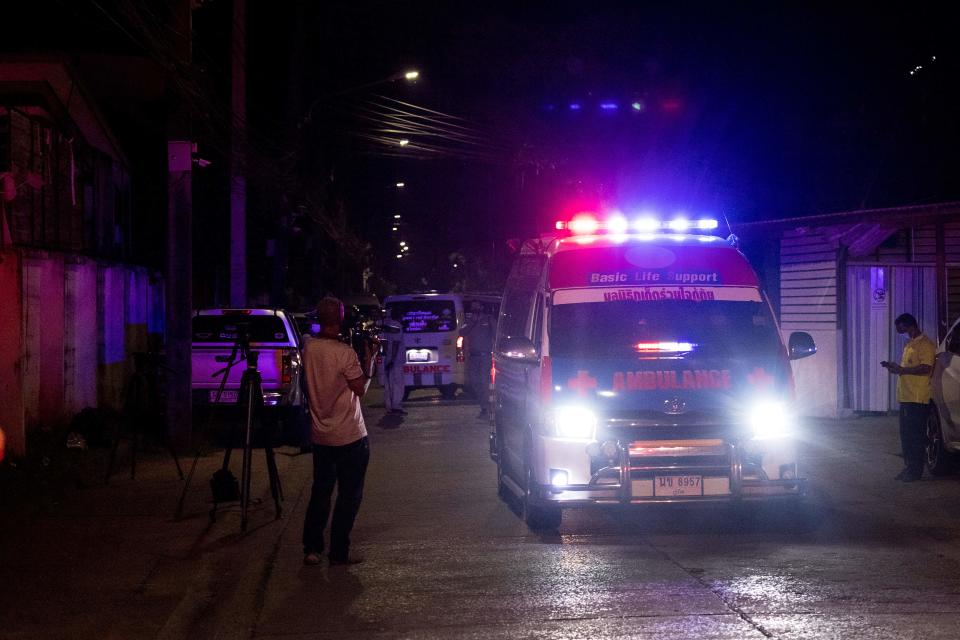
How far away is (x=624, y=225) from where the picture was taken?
10164 mm

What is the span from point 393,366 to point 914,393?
10772 mm

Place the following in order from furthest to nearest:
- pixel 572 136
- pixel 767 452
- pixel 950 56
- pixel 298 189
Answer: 1. pixel 572 136
2. pixel 298 189
3. pixel 950 56
4. pixel 767 452

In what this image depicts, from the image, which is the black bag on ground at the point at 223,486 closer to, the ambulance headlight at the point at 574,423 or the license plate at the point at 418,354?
the ambulance headlight at the point at 574,423

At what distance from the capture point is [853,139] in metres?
24.5

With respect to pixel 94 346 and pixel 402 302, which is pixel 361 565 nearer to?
pixel 94 346

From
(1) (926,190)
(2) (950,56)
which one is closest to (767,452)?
(1) (926,190)

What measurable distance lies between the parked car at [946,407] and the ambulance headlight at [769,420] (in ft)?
11.8

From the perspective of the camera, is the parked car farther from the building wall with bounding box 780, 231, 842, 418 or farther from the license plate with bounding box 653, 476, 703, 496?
the building wall with bounding box 780, 231, 842, 418

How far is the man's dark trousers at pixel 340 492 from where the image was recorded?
8.34 metres

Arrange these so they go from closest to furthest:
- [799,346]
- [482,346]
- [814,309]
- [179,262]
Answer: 1. [799,346]
2. [179,262]
3. [814,309]
4. [482,346]

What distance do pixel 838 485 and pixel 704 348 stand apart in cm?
367

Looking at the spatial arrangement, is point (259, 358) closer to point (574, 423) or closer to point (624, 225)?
point (624, 225)

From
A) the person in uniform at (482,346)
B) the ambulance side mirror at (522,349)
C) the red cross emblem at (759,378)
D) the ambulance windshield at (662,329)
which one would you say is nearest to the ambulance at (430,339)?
the person in uniform at (482,346)

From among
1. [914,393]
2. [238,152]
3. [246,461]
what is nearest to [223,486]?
[246,461]
